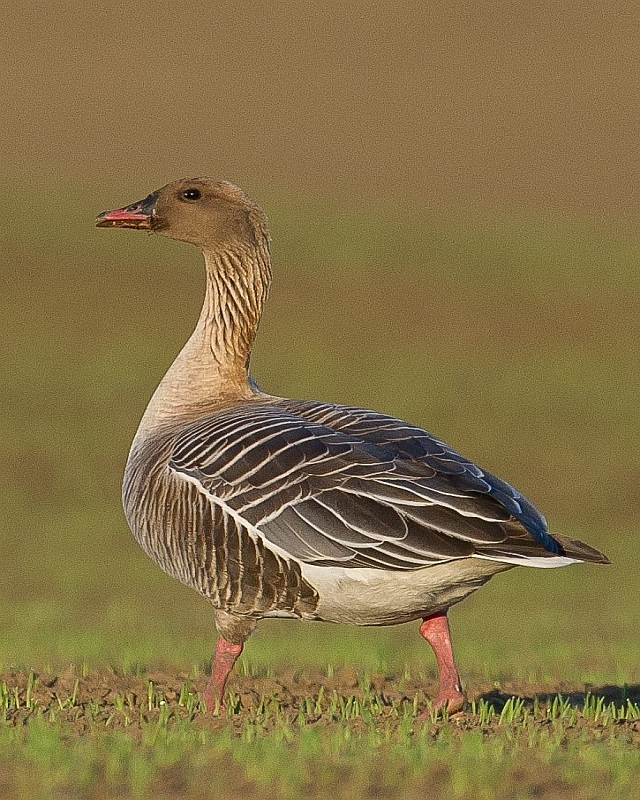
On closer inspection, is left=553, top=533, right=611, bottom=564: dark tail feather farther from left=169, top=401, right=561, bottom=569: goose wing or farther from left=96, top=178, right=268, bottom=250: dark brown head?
left=96, top=178, right=268, bottom=250: dark brown head

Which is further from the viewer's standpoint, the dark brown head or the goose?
the dark brown head

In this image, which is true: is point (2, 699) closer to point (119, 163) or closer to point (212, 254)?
point (212, 254)

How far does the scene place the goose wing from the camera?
6715mm

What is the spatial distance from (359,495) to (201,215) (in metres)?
2.75

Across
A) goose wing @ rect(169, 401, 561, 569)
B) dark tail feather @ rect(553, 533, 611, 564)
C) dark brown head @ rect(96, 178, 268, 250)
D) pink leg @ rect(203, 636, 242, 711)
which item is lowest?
pink leg @ rect(203, 636, 242, 711)

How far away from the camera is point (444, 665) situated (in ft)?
24.6

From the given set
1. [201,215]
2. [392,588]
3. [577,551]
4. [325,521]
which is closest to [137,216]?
[201,215]

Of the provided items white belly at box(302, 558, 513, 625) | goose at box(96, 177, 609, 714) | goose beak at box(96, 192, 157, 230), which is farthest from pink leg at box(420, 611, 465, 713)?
goose beak at box(96, 192, 157, 230)

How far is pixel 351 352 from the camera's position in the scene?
27922 mm

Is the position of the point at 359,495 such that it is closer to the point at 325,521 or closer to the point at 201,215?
the point at 325,521

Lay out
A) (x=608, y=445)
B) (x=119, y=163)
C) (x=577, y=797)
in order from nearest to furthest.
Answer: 1. (x=577, y=797)
2. (x=608, y=445)
3. (x=119, y=163)

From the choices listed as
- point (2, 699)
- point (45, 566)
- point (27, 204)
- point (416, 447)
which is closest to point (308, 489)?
point (416, 447)

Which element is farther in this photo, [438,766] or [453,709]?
[453,709]

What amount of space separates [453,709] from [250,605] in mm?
1030
